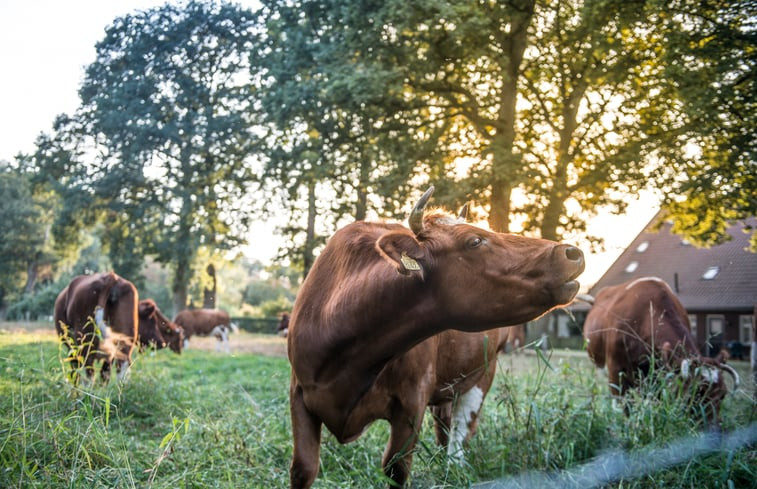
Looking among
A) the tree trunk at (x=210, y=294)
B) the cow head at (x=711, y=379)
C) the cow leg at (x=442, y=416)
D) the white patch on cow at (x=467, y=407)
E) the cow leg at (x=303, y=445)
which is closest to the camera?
the cow leg at (x=303, y=445)

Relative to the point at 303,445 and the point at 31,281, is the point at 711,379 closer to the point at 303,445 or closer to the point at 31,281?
the point at 303,445

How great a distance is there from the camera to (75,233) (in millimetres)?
26906

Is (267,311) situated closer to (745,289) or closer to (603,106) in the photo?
(603,106)

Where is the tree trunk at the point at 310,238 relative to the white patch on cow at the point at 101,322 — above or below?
above

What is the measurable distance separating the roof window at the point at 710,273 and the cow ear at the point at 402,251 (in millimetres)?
10662

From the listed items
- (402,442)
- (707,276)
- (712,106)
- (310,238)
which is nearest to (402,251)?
(402,442)

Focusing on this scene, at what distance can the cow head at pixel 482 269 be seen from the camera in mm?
3318

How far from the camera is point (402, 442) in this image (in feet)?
13.3

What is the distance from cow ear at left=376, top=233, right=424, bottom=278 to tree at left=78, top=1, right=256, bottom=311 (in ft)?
21.4

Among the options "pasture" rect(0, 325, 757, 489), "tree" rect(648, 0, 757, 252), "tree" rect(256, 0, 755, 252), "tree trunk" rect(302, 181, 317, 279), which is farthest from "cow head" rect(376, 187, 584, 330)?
"tree trunk" rect(302, 181, 317, 279)

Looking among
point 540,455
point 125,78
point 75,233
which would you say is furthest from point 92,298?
point 75,233

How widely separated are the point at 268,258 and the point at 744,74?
17.9m

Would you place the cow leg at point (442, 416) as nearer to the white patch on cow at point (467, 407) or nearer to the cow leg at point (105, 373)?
the white patch on cow at point (467, 407)

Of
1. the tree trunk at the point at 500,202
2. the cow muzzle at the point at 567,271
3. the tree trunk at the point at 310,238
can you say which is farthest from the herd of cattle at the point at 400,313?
the tree trunk at the point at 310,238
